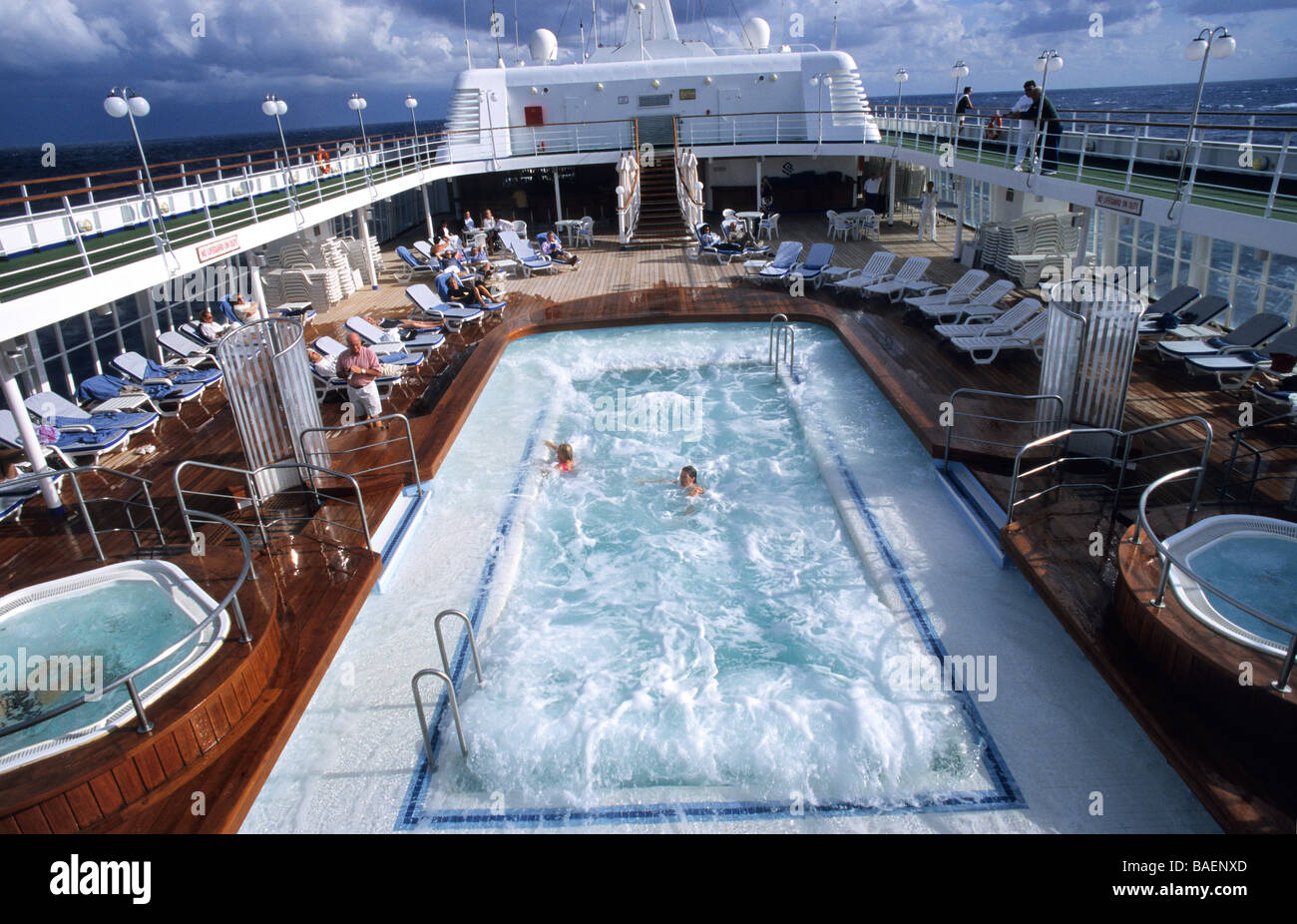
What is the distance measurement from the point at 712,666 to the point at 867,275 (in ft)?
29.6

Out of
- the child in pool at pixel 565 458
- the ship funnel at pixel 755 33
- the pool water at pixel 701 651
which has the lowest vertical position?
the pool water at pixel 701 651

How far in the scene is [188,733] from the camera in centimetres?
389

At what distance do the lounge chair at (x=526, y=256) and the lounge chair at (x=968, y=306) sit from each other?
23.2ft

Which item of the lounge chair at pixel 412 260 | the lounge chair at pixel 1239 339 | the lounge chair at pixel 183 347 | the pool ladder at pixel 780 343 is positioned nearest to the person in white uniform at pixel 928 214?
the pool ladder at pixel 780 343

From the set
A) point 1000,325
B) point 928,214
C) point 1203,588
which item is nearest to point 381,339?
point 1000,325

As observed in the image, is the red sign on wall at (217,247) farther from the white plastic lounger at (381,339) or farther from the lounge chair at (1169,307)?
the lounge chair at (1169,307)

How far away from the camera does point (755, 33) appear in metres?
21.8

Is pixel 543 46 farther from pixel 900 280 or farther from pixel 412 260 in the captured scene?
pixel 900 280

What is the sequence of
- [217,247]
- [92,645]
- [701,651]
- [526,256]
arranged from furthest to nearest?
[526,256] < [217,247] < [701,651] < [92,645]

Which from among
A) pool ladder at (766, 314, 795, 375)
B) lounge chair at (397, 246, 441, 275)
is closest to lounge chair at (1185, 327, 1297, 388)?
pool ladder at (766, 314, 795, 375)

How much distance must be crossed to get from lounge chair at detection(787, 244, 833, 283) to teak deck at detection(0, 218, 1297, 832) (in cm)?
82

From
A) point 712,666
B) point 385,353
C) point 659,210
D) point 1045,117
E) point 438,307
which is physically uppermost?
point 1045,117

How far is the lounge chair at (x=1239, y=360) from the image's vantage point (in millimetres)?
7418

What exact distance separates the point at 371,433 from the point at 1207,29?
8821mm
